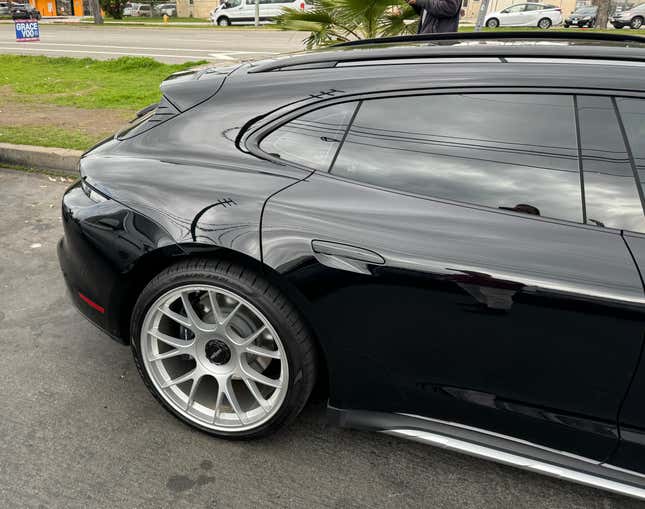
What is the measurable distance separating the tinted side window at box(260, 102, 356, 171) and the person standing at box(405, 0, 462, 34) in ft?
10.7

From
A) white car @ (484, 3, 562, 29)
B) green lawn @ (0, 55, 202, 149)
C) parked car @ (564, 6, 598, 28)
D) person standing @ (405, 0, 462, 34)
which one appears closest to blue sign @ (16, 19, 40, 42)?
green lawn @ (0, 55, 202, 149)

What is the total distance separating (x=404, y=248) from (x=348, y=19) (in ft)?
14.2

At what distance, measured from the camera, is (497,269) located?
1701 mm

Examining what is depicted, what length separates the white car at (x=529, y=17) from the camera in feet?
97.2

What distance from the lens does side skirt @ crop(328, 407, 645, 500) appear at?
175 centimetres

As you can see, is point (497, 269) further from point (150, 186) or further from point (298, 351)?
point (150, 186)

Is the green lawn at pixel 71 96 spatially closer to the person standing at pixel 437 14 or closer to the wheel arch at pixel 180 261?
the person standing at pixel 437 14

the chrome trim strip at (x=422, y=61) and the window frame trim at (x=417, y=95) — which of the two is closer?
the window frame trim at (x=417, y=95)

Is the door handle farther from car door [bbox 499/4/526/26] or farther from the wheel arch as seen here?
Result: car door [bbox 499/4/526/26]

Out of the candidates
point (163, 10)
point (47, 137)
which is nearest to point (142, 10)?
point (163, 10)

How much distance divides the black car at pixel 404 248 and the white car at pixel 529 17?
31094mm

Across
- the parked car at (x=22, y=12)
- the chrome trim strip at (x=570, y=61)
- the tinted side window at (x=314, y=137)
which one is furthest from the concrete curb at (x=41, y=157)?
the parked car at (x=22, y=12)

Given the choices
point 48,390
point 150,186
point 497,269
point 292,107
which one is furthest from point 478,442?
point 48,390

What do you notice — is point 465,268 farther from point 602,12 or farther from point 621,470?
point 602,12
